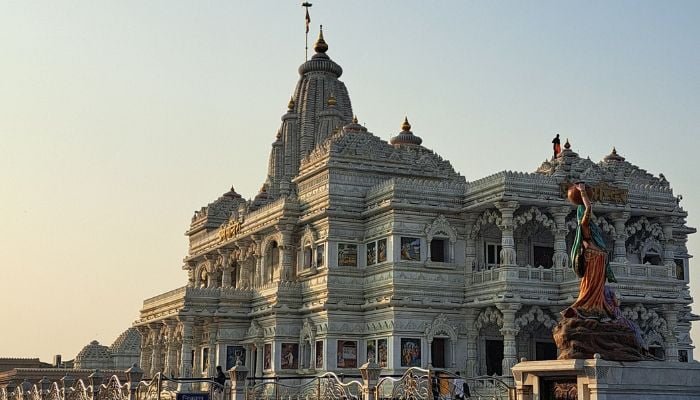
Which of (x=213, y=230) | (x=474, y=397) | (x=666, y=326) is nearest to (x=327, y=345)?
(x=474, y=397)

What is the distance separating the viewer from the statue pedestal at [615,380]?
56.6 ft

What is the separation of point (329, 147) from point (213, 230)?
15955 millimetres

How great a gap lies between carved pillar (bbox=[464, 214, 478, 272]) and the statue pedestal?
21324 millimetres

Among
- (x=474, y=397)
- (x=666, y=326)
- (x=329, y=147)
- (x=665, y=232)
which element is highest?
(x=329, y=147)

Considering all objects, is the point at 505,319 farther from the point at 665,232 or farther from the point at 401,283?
the point at 665,232

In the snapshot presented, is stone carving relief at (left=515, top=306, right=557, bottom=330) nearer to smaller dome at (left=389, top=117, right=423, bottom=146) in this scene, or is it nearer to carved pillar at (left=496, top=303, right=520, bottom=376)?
carved pillar at (left=496, top=303, right=520, bottom=376)

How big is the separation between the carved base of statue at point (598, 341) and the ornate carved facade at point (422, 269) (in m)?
17.6

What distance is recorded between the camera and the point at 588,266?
19438 mm

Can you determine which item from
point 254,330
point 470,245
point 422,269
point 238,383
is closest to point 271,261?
point 254,330

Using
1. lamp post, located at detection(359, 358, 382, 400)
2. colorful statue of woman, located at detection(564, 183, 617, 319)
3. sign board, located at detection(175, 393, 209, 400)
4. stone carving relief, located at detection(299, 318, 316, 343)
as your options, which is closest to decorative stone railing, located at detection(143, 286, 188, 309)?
stone carving relief, located at detection(299, 318, 316, 343)

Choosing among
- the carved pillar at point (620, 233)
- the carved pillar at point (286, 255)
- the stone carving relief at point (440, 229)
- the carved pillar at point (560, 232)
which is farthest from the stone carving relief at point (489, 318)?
the carved pillar at point (286, 255)

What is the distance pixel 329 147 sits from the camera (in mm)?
42625

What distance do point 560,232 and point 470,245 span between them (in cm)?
390

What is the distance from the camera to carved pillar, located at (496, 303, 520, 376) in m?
36.2
